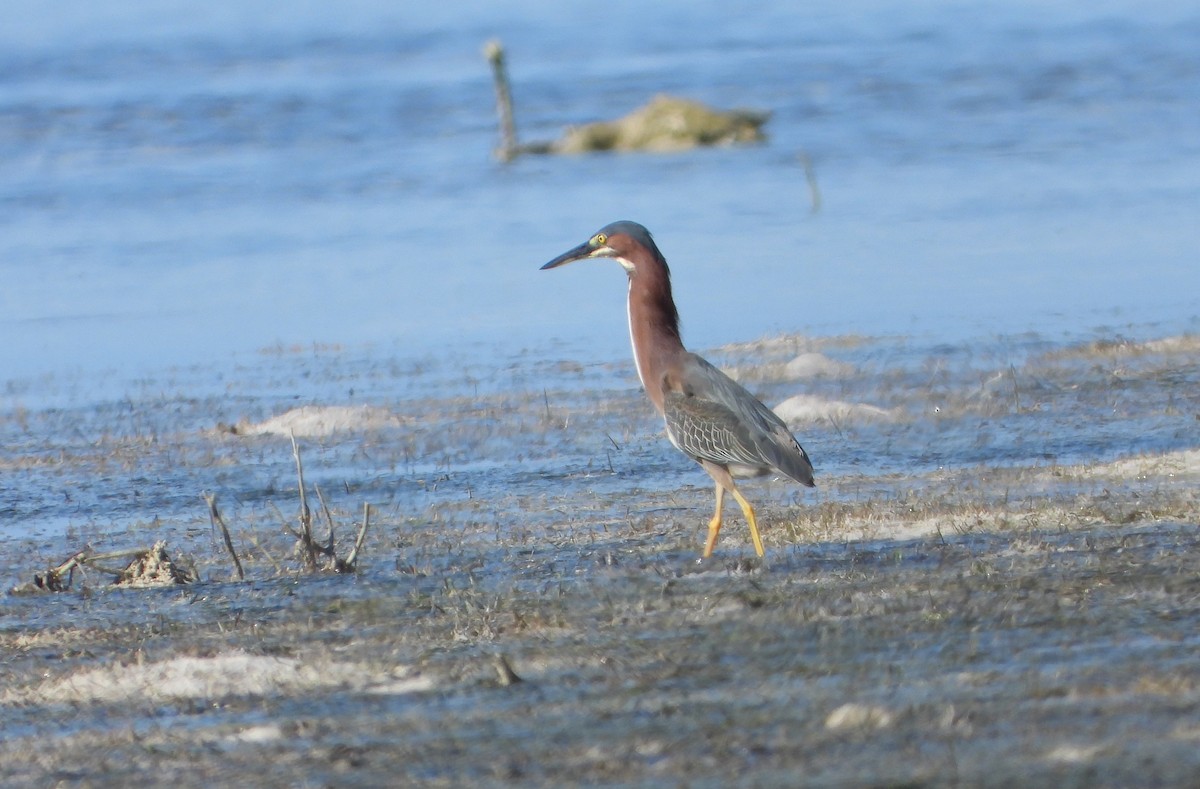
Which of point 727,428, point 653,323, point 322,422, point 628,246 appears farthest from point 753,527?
point 322,422

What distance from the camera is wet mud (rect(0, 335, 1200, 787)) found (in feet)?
15.1

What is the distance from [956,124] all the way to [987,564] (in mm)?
26279

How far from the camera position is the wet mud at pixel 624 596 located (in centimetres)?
461

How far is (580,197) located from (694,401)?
16629 millimetres

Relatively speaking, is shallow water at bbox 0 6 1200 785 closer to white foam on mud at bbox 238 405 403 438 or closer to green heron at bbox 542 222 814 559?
white foam on mud at bbox 238 405 403 438

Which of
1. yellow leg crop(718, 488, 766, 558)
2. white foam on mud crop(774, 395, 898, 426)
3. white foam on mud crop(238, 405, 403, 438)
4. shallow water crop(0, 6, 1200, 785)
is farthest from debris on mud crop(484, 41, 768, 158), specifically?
yellow leg crop(718, 488, 766, 558)

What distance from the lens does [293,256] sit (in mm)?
19938

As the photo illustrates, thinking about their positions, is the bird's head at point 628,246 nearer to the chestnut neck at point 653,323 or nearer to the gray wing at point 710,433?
the chestnut neck at point 653,323

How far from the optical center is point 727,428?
291 inches

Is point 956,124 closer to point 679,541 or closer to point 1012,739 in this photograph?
point 679,541

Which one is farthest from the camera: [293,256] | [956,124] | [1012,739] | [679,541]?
[956,124]

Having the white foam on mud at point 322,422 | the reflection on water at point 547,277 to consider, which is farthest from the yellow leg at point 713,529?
the white foam on mud at point 322,422

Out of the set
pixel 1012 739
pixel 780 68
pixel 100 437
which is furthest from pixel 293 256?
pixel 780 68

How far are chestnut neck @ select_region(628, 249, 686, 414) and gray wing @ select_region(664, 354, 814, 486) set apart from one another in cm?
16
